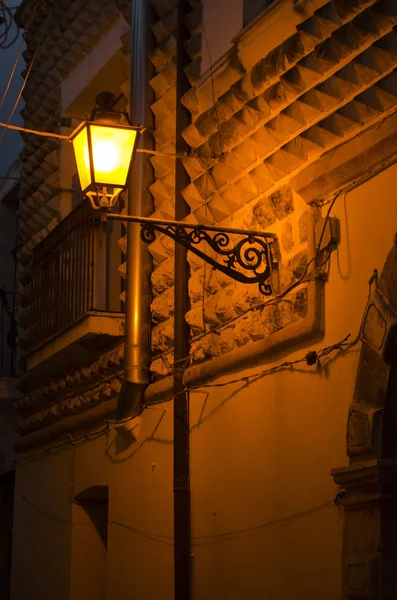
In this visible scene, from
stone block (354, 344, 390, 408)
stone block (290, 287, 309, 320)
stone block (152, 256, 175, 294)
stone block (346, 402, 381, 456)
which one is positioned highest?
stone block (152, 256, 175, 294)

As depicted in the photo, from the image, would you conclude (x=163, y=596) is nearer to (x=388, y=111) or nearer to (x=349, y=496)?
(x=349, y=496)

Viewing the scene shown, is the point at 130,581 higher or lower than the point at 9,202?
lower

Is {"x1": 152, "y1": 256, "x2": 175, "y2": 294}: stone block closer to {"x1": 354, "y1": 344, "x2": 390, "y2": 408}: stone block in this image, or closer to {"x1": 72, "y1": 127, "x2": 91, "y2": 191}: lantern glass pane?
{"x1": 72, "y1": 127, "x2": 91, "y2": 191}: lantern glass pane

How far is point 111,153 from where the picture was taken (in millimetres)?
8094

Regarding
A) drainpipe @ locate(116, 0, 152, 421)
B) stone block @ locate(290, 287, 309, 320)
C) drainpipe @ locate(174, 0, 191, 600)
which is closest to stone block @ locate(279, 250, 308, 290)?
stone block @ locate(290, 287, 309, 320)

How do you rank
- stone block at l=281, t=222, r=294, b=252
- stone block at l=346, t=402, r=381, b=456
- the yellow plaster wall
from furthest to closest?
stone block at l=281, t=222, r=294, b=252, the yellow plaster wall, stone block at l=346, t=402, r=381, b=456

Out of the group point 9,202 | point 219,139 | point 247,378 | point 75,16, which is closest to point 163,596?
point 247,378

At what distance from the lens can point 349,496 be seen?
23.3 ft

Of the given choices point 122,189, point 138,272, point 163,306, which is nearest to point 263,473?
point 122,189

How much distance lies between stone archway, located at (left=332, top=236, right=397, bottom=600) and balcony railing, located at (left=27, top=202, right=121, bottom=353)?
172 inches

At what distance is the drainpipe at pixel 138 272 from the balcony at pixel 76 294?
619 millimetres

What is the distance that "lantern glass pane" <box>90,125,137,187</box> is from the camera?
8.00m

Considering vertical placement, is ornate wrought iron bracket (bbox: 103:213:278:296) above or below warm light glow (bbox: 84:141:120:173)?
below

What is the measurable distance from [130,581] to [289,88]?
187 inches
